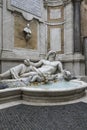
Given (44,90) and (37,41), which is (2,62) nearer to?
(37,41)

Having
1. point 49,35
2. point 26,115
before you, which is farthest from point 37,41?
point 26,115

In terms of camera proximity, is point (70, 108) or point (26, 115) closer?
point (26, 115)

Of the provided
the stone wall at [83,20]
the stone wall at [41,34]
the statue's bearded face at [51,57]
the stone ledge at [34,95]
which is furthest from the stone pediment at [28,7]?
the stone ledge at [34,95]

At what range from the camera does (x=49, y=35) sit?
931 cm

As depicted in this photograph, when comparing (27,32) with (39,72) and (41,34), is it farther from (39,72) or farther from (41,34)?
(39,72)

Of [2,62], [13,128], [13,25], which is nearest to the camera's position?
[13,128]

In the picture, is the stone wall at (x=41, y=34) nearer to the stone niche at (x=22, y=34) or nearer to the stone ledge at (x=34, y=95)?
the stone niche at (x=22, y=34)

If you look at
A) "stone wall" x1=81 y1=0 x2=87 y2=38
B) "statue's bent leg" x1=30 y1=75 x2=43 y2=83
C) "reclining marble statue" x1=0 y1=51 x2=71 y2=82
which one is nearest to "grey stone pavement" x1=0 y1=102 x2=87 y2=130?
"statue's bent leg" x1=30 y1=75 x2=43 y2=83

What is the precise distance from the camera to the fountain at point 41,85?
3727 millimetres

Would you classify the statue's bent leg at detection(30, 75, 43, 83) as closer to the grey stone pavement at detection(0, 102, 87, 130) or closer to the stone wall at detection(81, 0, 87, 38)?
the grey stone pavement at detection(0, 102, 87, 130)

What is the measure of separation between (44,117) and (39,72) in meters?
2.69

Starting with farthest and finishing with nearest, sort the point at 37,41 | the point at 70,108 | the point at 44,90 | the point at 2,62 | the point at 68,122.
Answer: the point at 37,41
the point at 2,62
the point at 44,90
the point at 70,108
the point at 68,122

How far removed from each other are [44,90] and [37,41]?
5.52m

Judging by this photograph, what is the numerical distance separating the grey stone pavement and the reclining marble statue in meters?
1.59
